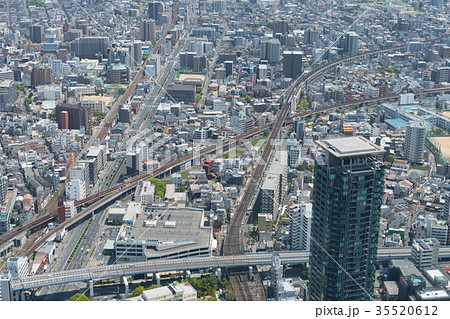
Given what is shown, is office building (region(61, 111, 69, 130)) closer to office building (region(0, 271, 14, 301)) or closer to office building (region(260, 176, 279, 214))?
office building (region(260, 176, 279, 214))

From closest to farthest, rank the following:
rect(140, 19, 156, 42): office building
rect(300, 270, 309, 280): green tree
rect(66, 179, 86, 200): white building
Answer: rect(300, 270, 309, 280): green tree
rect(66, 179, 86, 200): white building
rect(140, 19, 156, 42): office building

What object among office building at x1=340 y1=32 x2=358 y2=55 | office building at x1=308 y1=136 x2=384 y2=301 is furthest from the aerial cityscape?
office building at x1=340 y1=32 x2=358 y2=55

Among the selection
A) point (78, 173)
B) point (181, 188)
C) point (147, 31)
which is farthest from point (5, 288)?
point (147, 31)

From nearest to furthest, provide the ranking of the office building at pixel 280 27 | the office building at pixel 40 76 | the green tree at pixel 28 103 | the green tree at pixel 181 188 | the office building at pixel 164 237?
the office building at pixel 164 237 → the green tree at pixel 181 188 → the green tree at pixel 28 103 → the office building at pixel 40 76 → the office building at pixel 280 27

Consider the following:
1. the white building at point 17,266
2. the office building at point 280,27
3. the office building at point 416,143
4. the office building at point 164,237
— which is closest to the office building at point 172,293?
the office building at point 164,237

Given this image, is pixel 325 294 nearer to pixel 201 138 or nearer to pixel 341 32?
pixel 201 138

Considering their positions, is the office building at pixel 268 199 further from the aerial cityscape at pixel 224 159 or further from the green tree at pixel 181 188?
the green tree at pixel 181 188

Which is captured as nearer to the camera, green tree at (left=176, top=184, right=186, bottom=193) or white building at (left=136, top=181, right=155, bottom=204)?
white building at (left=136, top=181, right=155, bottom=204)
